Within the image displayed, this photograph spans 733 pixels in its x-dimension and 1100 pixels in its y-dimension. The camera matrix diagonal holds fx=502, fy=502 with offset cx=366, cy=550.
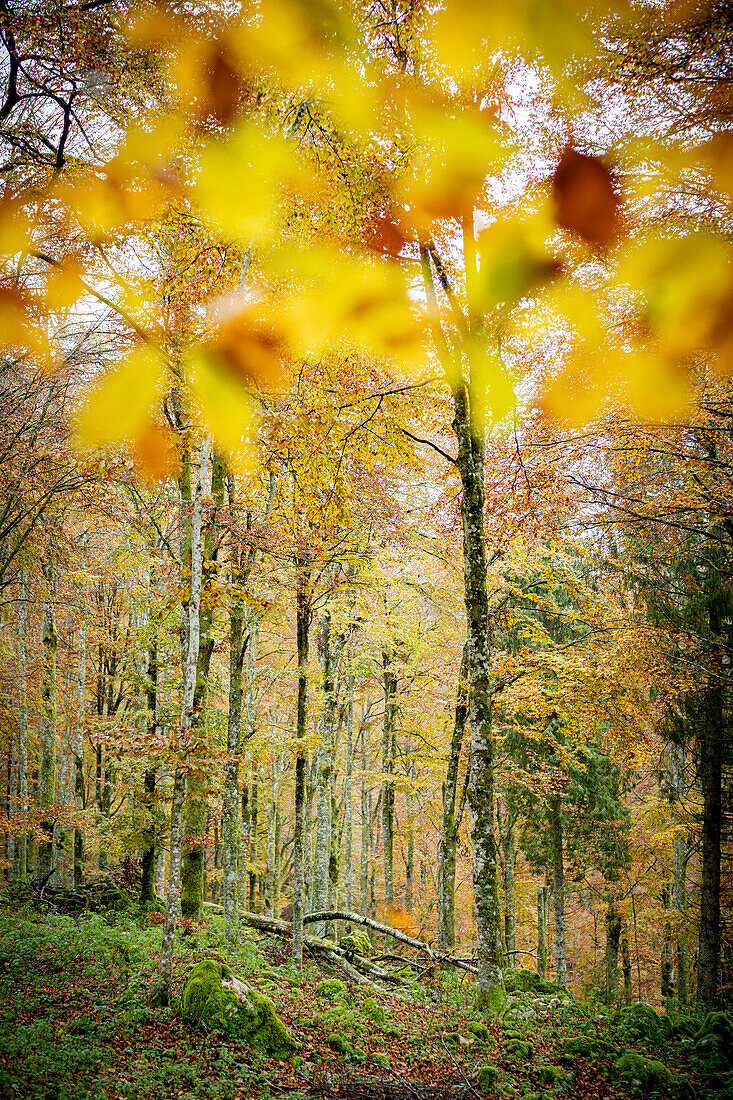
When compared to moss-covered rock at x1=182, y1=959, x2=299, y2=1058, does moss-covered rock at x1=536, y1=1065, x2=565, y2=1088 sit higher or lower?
lower

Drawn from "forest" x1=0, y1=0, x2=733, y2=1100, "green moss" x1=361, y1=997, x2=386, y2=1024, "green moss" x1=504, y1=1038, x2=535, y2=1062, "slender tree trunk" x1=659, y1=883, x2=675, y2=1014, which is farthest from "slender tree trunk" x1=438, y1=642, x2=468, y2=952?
"slender tree trunk" x1=659, y1=883, x2=675, y2=1014

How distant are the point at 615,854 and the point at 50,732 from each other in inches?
581

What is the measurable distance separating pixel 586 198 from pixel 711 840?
11678 mm

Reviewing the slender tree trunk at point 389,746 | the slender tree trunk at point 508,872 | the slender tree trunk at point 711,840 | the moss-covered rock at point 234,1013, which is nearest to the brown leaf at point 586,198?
the moss-covered rock at point 234,1013

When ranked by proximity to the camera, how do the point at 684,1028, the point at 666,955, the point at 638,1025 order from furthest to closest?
1. the point at 666,955
2. the point at 684,1028
3. the point at 638,1025

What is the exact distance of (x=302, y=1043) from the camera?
4.98m

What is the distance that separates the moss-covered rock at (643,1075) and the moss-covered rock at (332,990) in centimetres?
337

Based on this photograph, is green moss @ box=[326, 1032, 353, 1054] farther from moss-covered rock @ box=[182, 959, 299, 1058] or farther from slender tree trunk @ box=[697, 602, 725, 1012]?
slender tree trunk @ box=[697, 602, 725, 1012]

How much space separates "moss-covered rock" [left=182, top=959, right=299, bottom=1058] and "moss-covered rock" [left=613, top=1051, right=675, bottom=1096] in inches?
118

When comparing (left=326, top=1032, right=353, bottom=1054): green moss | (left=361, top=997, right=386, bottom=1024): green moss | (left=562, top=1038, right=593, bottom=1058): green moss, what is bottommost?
(left=361, top=997, right=386, bottom=1024): green moss

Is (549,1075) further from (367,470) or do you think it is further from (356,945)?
(367,470)

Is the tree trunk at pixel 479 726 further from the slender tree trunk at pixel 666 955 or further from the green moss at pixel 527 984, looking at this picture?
the slender tree trunk at pixel 666 955

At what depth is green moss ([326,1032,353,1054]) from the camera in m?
4.94

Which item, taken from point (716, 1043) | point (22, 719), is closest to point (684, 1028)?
point (716, 1043)
